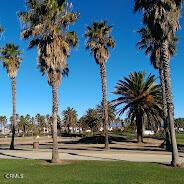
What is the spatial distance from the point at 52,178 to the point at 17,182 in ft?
6.69

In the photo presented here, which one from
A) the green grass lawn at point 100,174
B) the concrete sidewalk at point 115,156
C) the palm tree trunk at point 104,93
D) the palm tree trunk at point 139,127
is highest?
the palm tree trunk at point 104,93

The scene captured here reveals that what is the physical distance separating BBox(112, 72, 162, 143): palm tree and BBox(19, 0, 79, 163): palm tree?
28.6 metres

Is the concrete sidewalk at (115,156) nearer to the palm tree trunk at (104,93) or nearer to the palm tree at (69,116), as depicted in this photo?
the palm tree trunk at (104,93)

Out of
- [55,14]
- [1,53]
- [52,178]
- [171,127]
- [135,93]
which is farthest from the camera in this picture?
[135,93]

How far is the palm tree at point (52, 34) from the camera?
Result: 28.9 m

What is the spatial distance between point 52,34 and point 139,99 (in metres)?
30.3

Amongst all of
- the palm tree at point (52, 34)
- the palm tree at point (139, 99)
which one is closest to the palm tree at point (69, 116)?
the palm tree at point (139, 99)

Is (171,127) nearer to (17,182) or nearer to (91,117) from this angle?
(17,182)

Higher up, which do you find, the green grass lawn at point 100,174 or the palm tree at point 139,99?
the palm tree at point 139,99

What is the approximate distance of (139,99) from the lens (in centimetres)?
5750

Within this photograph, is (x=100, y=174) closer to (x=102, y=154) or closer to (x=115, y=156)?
(x=115, y=156)

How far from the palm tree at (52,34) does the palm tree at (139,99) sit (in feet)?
93.9

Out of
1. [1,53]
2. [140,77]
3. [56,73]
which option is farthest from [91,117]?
[56,73]

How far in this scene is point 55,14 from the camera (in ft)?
95.1
